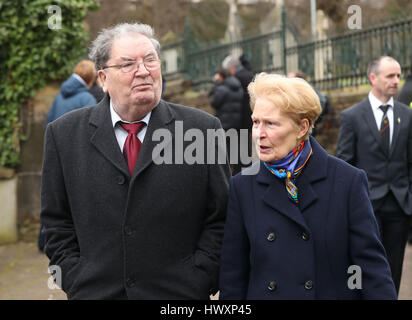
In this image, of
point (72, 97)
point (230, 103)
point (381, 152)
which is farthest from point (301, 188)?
point (230, 103)

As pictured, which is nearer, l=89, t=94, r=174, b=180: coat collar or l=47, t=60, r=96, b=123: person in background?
l=89, t=94, r=174, b=180: coat collar

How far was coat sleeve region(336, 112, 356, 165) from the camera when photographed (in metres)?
5.38

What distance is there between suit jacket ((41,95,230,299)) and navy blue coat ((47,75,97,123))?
382cm

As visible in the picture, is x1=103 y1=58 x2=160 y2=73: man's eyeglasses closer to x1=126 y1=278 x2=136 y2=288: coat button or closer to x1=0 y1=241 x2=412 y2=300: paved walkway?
x1=126 y1=278 x2=136 y2=288: coat button

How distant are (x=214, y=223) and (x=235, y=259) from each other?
256 millimetres

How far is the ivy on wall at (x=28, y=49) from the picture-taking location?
325 inches

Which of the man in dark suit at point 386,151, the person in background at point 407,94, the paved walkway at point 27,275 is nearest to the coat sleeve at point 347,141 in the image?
the man in dark suit at point 386,151

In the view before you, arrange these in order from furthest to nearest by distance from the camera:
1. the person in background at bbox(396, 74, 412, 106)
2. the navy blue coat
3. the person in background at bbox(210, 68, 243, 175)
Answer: the person in background at bbox(210, 68, 243, 175), the navy blue coat, the person in background at bbox(396, 74, 412, 106)

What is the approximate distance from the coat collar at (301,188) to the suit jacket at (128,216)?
28 cm

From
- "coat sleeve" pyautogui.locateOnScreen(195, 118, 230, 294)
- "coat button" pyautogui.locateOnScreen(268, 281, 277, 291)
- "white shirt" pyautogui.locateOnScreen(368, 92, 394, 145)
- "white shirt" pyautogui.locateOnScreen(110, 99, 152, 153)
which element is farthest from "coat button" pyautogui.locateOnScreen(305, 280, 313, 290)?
"white shirt" pyautogui.locateOnScreen(368, 92, 394, 145)

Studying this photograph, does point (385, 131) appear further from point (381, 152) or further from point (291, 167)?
point (291, 167)

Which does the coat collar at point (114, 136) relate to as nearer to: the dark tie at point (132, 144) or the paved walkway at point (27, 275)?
the dark tie at point (132, 144)

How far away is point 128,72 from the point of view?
115 inches

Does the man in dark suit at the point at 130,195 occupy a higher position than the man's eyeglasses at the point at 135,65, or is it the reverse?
the man's eyeglasses at the point at 135,65
